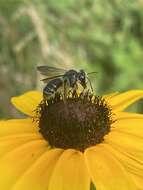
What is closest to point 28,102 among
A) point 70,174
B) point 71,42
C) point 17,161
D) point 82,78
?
point 82,78

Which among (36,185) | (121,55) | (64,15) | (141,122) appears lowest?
(36,185)

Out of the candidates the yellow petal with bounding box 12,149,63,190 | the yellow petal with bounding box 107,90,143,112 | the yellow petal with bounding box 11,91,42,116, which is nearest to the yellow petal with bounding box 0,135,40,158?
the yellow petal with bounding box 12,149,63,190

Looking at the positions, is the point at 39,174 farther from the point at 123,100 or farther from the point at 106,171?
the point at 123,100

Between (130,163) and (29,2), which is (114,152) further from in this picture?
(29,2)

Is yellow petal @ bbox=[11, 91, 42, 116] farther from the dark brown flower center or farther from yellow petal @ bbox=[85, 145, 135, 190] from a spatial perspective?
yellow petal @ bbox=[85, 145, 135, 190]

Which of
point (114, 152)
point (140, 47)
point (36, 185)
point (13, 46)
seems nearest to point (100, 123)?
point (114, 152)
